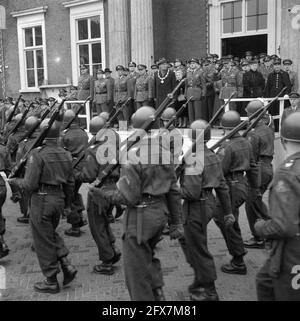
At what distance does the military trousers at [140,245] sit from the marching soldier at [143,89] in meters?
9.07

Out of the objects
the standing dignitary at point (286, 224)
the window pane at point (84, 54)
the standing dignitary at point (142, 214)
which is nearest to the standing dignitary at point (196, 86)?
the window pane at point (84, 54)

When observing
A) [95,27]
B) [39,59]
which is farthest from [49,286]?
[39,59]

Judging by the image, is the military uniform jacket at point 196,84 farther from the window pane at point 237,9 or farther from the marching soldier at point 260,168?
the marching soldier at point 260,168

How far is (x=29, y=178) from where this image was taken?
495 cm

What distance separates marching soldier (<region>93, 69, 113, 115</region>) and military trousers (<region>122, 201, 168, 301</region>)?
402 inches

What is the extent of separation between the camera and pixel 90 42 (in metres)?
18.1

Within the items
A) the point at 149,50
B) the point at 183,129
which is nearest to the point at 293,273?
the point at 183,129

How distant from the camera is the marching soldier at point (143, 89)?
1295 cm

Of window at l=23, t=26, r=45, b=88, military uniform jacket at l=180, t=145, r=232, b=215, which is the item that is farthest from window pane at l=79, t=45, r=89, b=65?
military uniform jacket at l=180, t=145, r=232, b=215

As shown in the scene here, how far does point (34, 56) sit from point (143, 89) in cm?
903

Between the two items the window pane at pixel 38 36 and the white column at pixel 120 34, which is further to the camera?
the window pane at pixel 38 36

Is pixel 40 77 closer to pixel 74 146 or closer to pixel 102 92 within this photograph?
pixel 102 92

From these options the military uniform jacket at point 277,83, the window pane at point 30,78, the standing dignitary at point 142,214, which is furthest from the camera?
the window pane at point 30,78
